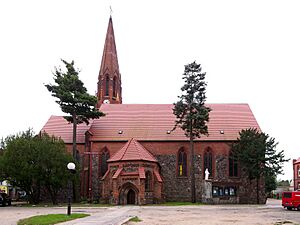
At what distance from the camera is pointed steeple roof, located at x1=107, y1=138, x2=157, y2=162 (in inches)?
1799

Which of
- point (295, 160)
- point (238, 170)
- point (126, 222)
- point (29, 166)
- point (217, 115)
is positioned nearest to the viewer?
point (126, 222)

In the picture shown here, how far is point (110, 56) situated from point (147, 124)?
15003mm

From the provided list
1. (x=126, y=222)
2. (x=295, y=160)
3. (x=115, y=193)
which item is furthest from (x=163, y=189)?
(x=295, y=160)

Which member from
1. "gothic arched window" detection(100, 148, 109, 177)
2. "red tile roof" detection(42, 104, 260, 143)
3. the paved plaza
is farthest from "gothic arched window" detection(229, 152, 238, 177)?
the paved plaza

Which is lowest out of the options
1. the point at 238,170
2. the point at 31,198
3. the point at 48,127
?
the point at 31,198

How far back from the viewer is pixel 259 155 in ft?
156

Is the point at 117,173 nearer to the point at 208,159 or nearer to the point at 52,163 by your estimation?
the point at 52,163

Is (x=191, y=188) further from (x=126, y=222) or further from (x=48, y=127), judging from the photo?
(x=126, y=222)

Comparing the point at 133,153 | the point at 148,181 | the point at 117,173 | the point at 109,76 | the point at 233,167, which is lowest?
the point at 148,181

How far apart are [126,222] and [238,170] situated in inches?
1253

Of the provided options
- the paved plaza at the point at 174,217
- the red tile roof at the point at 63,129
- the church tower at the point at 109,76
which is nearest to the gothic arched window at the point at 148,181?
the red tile roof at the point at 63,129

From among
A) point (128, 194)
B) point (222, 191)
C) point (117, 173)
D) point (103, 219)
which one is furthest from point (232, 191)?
point (103, 219)

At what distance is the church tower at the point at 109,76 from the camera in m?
62.7

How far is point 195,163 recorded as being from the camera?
5150 centimetres
